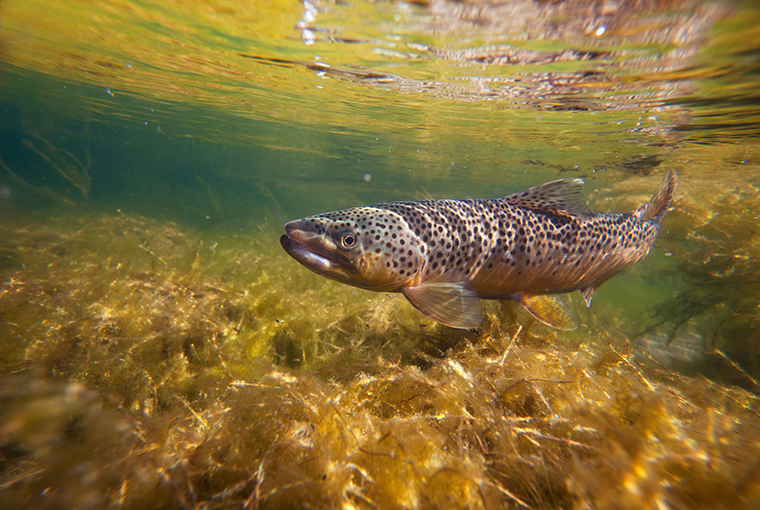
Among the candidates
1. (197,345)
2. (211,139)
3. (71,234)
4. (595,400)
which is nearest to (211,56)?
(71,234)

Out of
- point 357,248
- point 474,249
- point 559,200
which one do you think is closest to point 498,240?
point 474,249

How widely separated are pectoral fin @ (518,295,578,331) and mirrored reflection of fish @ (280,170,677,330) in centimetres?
2

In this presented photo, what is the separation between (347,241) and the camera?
3.39 metres

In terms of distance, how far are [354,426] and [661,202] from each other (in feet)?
23.0

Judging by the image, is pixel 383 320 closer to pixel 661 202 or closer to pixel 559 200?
pixel 559 200

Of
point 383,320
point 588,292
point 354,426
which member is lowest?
point 383,320

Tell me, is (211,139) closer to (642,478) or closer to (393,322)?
(393,322)

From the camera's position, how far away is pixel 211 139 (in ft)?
108

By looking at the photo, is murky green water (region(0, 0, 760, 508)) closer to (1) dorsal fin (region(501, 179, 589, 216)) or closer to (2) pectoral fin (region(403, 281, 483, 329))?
(2) pectoral fin (region(403, 281, 483, 329))

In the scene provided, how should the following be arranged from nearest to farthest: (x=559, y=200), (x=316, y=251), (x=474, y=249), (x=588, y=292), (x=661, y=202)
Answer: (x=316, y=251)
(x=474, y=249)
(x=559, y=200)
(x=588, y=292)
(x=661, y=202)

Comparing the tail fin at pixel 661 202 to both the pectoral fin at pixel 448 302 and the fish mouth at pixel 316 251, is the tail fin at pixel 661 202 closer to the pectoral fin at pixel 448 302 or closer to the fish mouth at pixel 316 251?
the pectoral fin at pixel 448 302

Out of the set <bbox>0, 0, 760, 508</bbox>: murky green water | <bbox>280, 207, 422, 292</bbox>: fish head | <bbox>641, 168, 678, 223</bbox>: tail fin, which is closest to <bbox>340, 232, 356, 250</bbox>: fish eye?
<bbox>280, 207, 422, 292</bbox>: fish head

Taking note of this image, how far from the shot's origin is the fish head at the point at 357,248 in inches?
132

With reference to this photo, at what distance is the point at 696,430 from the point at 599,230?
3.04 metres
